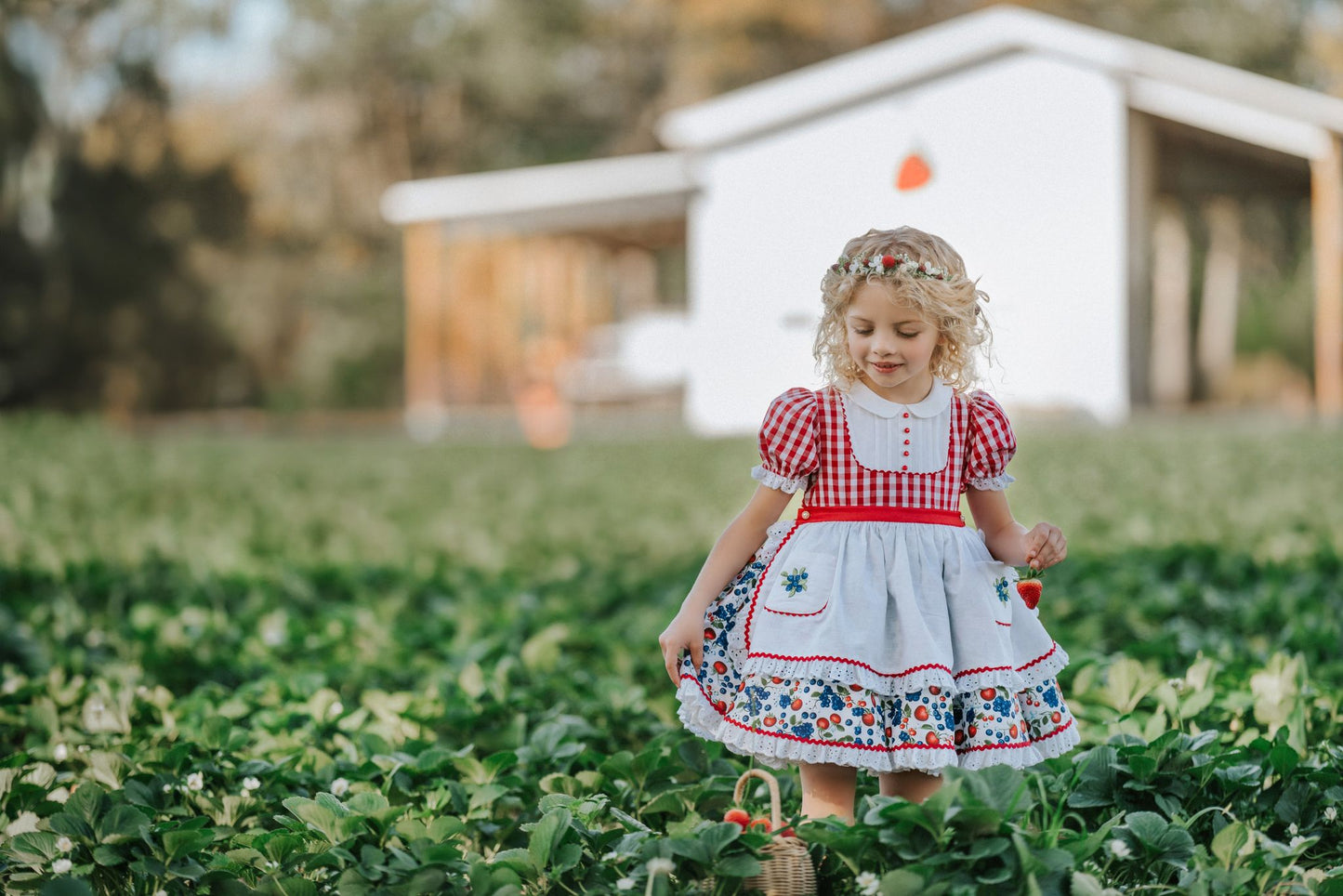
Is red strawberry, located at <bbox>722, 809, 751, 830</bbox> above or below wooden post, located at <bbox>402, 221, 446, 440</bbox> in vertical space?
below

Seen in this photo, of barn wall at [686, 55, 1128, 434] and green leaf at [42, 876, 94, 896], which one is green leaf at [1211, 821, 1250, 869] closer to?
green leaf at [42, 876, 94, 896]

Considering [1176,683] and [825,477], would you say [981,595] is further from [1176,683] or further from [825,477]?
[1176,683]

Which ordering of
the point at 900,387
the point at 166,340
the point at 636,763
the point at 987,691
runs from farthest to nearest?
A: the point at 166,340, the point at 636,763, the point at 900,387, the point at 987,691

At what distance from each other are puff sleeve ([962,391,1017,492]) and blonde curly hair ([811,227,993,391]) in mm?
50

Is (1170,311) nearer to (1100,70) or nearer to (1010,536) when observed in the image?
(1100,70)

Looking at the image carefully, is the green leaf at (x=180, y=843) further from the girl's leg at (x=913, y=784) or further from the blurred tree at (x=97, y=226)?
the blurred tree at (x=97, y=226)

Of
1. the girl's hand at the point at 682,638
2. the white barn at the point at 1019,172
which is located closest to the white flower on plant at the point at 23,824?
the girl's hand at the point at 682,638

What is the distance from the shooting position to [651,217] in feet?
49.4

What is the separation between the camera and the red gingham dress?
1.84 metres

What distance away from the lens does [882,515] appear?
6.43 feet

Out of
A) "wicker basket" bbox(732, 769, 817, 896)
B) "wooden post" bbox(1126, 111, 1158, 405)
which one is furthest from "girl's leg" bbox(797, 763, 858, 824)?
"wooden post" bbox(1126, 111, 1158, 405)

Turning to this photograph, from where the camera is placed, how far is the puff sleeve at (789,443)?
6.48 feet

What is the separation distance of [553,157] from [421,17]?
4316 mm

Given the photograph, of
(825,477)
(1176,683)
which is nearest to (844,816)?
(825,477)
